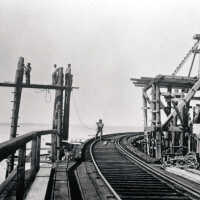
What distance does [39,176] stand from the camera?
6.55 metres

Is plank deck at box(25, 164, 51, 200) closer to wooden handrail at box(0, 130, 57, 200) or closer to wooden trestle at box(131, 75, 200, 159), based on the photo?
wooden handrail at box(0, 130, 57, 200)

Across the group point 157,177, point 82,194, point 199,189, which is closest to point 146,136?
point 157,177

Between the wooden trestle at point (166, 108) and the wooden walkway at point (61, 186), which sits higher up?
the wooden trestle at point (166, 108)

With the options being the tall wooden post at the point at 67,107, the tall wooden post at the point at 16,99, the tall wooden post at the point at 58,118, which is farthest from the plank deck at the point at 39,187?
the tall wooden post at the point at 16,99

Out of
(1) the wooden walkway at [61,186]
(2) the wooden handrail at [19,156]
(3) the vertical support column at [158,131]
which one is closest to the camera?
(2) the wooden handrail at [19,156]

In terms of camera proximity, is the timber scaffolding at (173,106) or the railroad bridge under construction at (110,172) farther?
the timber scaffolding at (173,106)

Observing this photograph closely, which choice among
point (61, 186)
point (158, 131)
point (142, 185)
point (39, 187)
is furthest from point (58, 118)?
point (39, 187)

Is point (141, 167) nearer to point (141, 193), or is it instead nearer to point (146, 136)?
point (141, 193)

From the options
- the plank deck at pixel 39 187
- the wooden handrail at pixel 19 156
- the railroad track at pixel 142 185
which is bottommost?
the railroad track at pixel 142 185

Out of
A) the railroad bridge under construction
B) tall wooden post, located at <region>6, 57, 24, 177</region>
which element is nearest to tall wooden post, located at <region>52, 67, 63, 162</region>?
the railroad bridge under construction

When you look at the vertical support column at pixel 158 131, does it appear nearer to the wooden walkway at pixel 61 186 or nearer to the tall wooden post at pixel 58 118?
the tall wooden post at pixel 58 118

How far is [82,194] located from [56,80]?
1147 cm

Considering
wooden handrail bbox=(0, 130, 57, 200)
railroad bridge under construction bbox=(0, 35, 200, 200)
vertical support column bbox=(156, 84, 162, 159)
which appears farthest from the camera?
vertical support column bbox=(156, 84, 162, 159)

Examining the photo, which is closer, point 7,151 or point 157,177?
→ point 7,151
